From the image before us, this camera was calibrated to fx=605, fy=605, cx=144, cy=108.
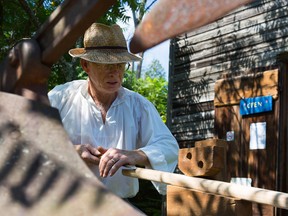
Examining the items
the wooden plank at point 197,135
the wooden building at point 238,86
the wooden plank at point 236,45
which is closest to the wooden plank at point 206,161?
the wooden building at point 238,86

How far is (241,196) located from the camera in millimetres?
1857

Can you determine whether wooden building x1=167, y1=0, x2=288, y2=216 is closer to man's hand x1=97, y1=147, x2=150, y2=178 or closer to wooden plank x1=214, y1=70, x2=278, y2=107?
wooden plank x1=214, y1=70, x2=278, y2=107

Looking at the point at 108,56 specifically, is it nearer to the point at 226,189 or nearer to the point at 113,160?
the point at 113,160

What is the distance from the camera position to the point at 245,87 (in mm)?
6570

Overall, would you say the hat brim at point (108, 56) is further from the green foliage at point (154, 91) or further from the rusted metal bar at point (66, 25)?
the green foliage at point (154, 91)

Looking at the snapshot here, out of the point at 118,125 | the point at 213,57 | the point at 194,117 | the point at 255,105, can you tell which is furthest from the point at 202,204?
the point at 194,117

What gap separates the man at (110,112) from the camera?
2.77m

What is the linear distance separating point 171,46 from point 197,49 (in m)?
0.59

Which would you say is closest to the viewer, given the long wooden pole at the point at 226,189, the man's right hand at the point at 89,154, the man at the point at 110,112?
the long wooden pole at the point at 226,189

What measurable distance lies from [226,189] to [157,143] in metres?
0.91

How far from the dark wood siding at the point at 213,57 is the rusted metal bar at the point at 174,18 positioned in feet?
17.2

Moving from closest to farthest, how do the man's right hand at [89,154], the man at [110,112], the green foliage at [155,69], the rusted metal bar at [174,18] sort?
the rusted metal bar at [174,18]
the man's right hand at [89,154]
the man at [110,112]
the green foliage at [155,69]

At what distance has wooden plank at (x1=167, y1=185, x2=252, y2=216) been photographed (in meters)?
2.12

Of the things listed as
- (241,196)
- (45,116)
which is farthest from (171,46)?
(45,116)
